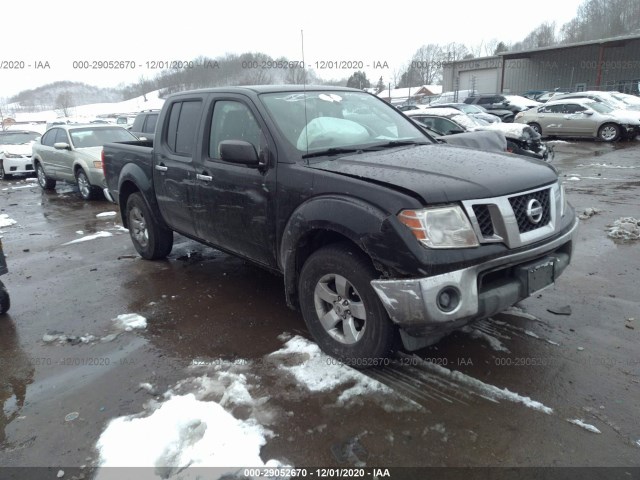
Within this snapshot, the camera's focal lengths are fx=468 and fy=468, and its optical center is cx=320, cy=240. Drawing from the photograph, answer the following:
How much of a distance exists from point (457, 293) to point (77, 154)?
10.1 metres

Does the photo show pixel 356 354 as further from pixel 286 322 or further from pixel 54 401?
pixel 54 401

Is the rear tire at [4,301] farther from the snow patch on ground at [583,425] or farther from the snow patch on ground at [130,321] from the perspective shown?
the snow patch on ground at [583,425]

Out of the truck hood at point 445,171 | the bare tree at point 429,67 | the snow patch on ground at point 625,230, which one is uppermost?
the bare tree at point 429,67

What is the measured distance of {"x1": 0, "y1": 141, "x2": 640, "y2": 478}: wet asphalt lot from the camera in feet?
8.19

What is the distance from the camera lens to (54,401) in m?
3.05

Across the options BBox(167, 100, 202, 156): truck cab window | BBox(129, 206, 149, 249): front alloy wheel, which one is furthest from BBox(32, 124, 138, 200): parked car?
BBox(167, 100, 202, 156): truck cab window

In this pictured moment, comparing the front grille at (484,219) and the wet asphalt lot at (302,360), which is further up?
the front grille at (484,219)

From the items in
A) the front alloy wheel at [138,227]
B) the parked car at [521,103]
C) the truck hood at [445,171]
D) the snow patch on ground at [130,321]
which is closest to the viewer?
the truck hood at [445,171]

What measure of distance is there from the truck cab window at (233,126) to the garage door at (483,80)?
165 feet

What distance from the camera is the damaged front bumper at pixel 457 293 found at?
8.45 feet

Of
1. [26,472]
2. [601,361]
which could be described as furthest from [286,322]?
[601,361]

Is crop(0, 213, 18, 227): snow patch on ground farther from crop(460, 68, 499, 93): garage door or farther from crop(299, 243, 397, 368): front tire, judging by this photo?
crop(460, 68, 499, 93): garage door

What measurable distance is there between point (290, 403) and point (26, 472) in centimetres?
143

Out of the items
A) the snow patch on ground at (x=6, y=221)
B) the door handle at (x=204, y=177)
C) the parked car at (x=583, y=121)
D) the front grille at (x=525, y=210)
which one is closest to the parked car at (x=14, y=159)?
the snow patch on ground at (x=6, y=221)
